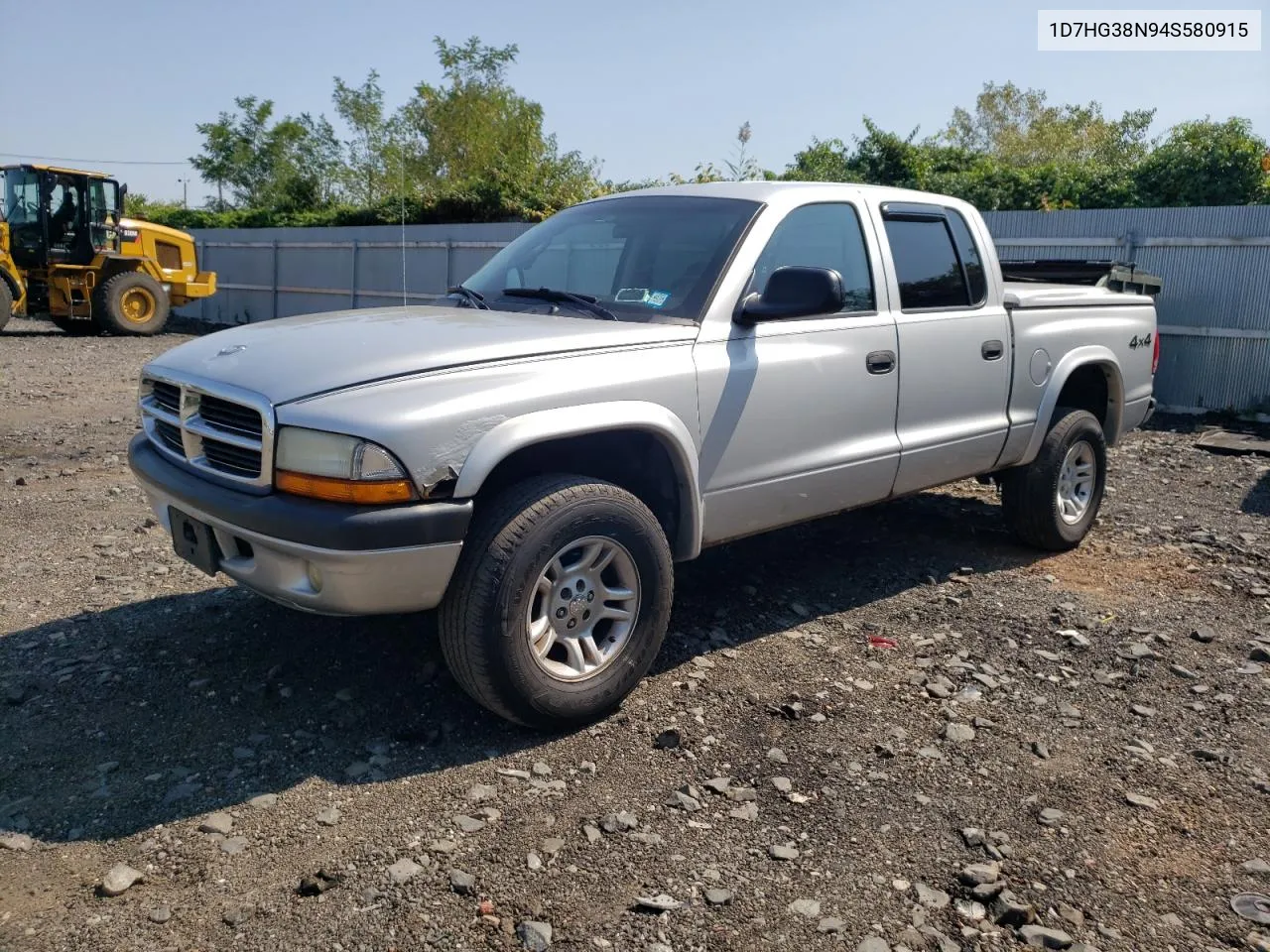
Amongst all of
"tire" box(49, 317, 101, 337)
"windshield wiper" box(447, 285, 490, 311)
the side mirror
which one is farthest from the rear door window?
"tire" box(49, 317, 101, 337)

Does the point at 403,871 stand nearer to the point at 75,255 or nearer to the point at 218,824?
the point at 218,824

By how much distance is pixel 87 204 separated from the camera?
62.0 feet

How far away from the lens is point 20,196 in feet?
62.0

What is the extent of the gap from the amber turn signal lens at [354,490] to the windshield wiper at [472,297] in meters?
1.46

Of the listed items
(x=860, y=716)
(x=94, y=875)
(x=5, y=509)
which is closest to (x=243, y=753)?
(x=94, y=875)

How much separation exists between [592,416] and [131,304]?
18720mm

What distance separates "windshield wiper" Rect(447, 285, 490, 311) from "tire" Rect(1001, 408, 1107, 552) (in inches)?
127

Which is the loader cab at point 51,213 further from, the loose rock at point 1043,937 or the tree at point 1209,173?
the loose rock at point 1043,937

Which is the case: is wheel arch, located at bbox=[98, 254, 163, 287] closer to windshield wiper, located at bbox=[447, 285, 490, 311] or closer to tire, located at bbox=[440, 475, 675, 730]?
windshield wiper, located at bbox=[447, 285, 490, 311]

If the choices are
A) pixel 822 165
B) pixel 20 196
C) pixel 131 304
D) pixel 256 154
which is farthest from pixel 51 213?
pixel 256 154

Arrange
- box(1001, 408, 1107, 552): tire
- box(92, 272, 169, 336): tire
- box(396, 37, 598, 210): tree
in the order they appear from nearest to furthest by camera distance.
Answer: box(1001, 408, 1107, 552): tire, box(92, 272, 169, 336): tire, box(396, 37, 598, 210): tree

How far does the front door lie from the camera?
412 centimetres

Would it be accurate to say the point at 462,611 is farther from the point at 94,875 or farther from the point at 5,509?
the point at 5,509

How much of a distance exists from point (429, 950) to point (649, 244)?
2.95 meters
